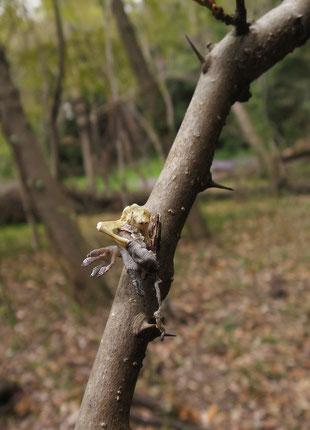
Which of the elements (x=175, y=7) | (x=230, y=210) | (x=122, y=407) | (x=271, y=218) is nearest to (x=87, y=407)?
(x=122, y=407)

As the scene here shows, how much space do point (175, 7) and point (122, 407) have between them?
13272 mm

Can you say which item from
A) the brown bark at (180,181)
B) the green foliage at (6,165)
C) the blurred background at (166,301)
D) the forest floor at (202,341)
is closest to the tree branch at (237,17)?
the brown bark at (180,181)

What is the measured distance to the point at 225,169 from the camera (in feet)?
55.3

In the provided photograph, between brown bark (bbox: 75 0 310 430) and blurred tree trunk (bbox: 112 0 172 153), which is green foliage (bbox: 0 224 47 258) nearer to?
blurred tree trunk (bbox: 112 0 172 153)

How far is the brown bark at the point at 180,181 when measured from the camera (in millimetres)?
663

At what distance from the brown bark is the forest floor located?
3.52m

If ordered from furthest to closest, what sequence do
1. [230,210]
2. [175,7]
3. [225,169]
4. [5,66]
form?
[225,169]
[175,7]
[230,210]
[5,66]

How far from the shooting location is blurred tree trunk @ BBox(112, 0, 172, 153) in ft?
23.8

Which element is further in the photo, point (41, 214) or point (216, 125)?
point (41, 214)

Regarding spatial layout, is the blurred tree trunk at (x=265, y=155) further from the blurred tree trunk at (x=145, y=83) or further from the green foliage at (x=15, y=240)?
the green foliage at (x=15, y=240)

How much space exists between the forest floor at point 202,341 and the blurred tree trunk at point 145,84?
2.66 metres

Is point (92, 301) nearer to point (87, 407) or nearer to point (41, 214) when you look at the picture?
point (41, 214)

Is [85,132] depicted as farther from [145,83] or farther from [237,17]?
[237,17]

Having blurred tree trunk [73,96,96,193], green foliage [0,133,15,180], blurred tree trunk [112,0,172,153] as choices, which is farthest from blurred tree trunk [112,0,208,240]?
green foliage [0,133,15,180]
